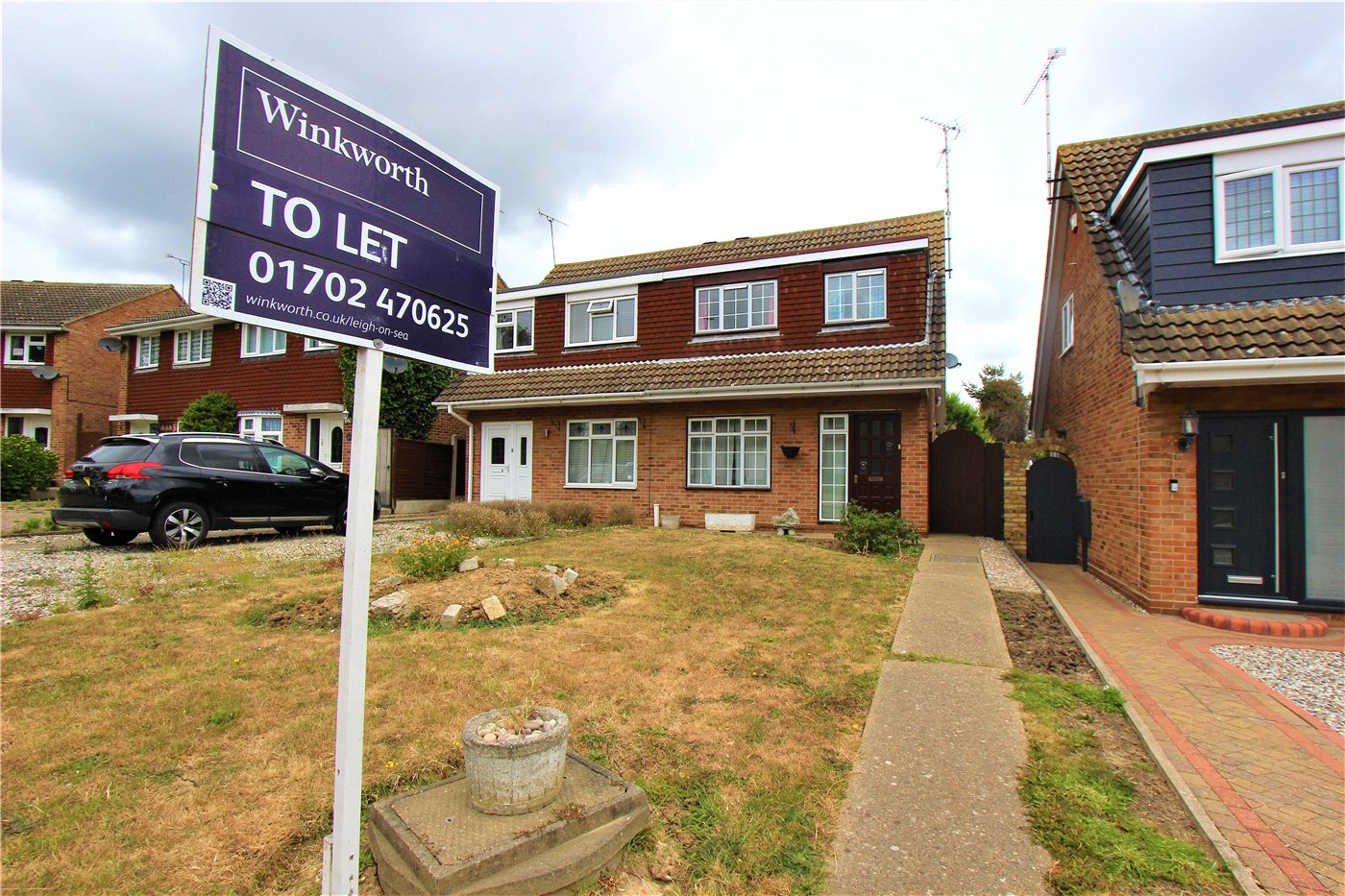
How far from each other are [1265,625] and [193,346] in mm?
27880

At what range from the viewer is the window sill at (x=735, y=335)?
1345 centimetres

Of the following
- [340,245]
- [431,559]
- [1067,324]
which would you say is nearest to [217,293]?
[340,245]

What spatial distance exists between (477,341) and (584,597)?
14.1 ft

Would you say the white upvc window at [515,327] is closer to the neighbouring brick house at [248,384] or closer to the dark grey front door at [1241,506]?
the neighbouring brick house at [248,384]

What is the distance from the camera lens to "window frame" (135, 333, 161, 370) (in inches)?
883

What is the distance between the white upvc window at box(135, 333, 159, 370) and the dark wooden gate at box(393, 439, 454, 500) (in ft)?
41.9

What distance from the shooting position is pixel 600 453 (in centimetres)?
1465

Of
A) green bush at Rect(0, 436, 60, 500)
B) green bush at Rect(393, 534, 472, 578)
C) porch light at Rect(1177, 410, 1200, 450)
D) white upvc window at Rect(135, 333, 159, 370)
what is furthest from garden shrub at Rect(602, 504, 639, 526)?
white upvc window at Rect(135, 333, 159, 370)

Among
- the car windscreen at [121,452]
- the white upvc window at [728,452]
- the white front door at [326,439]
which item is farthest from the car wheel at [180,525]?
the white front door at [326,439]

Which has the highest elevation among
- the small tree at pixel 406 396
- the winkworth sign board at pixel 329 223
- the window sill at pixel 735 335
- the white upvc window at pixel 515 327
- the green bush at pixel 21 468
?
the white upvc window at pixel 515 327

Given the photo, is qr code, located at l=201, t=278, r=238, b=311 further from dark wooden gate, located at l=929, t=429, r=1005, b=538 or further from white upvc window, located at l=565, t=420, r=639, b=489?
dark wooden gate, located at l=929, t=429, r=1005, b=538

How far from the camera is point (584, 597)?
645cm

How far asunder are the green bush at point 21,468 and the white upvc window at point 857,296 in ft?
73.8

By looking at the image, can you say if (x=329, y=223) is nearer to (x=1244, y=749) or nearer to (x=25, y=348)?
(x=1244, y=749)
